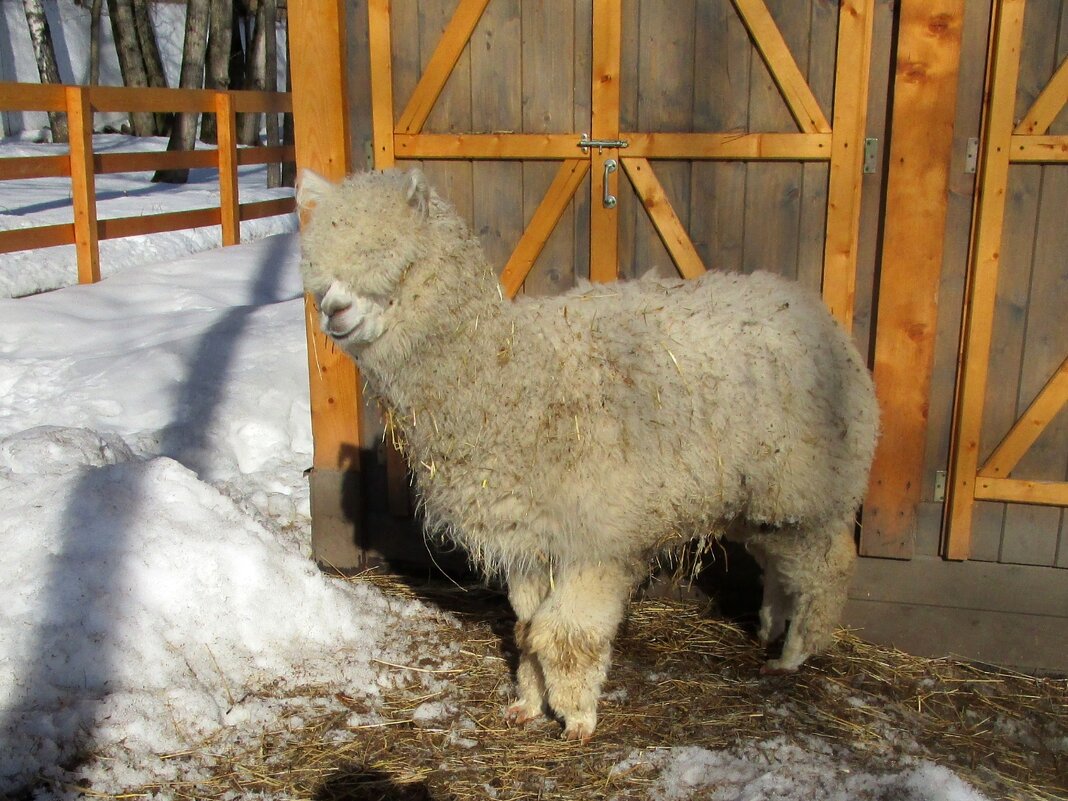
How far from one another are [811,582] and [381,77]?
3.03 m

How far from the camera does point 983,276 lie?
13.1 ft

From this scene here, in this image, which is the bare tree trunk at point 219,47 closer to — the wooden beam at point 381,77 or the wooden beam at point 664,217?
the wooden beam at point 381,77

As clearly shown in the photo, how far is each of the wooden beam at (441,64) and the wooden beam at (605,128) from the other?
57 centimetres

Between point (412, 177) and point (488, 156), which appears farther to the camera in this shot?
point (488, 156)

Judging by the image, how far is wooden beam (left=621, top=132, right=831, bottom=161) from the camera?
4047mm

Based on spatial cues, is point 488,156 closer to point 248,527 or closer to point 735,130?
point 735,130

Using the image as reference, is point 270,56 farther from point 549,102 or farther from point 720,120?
point 720,120

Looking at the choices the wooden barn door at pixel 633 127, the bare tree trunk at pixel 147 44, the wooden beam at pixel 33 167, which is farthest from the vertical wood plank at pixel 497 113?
the bare tree trunk at pixel 147 44

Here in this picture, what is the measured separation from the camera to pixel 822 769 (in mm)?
3348

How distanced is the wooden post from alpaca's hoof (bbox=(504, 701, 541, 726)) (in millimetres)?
1593

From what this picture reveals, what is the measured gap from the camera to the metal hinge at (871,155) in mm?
4035

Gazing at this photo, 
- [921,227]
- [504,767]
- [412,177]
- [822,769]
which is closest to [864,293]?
[921,227]

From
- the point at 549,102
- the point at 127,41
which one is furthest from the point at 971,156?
the point at 127,41

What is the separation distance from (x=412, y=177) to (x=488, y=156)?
61.8 inches
